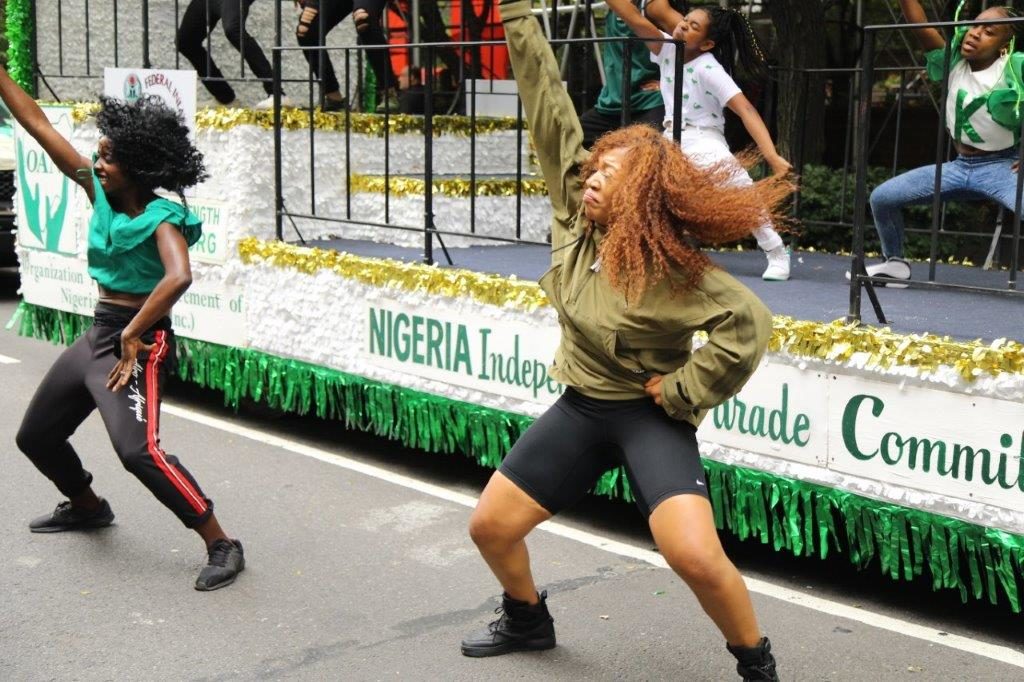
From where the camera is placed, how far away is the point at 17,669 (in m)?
3.84

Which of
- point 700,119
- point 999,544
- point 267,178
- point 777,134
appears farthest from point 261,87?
point 999,544

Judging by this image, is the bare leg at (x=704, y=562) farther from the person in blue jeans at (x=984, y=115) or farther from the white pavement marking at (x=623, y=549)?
the person in blue jeans at (x=984, y=115)

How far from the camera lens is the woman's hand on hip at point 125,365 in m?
4.56

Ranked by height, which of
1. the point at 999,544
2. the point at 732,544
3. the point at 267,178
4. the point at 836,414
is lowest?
the point at 732,544

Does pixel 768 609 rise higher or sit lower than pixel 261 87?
lower

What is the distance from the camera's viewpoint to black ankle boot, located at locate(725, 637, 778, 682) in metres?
3.40

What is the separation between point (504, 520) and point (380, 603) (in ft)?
3.23

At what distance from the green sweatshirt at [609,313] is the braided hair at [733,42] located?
8.43 ft

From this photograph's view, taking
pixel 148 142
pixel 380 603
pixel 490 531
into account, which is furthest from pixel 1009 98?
pixel 148 142

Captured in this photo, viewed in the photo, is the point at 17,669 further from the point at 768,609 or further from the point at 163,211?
the point at 768,609

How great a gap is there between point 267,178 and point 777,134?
11.7 ft

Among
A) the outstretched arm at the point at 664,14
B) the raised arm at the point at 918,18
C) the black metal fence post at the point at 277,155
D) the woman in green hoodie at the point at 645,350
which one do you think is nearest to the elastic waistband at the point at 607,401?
the woman in green hoodie at the point at 645,350

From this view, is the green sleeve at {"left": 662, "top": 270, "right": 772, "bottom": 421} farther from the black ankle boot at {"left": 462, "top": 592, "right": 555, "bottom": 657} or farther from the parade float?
the parade float

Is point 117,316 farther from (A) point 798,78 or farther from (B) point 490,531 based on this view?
(A) point 798,78
